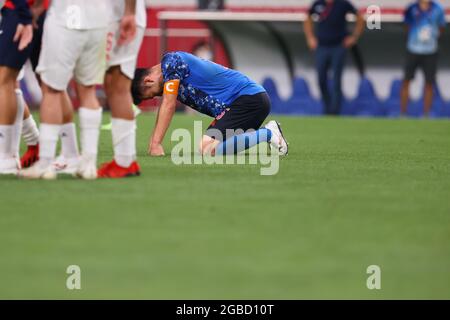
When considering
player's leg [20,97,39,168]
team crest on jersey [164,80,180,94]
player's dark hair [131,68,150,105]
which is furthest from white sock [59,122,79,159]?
team crest on jersey [164,80,180,94]

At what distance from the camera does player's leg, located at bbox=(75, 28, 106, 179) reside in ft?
27.5

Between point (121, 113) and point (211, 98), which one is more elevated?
point (211, 98)

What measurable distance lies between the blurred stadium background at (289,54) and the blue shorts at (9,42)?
14448 millimetres

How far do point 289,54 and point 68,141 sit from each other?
606 inches

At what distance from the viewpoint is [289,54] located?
24.3 m

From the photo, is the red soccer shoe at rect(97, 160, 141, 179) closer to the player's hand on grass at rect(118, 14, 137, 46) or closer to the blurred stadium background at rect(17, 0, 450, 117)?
the player's hand on grass at rect(118, 14, 137, 46)

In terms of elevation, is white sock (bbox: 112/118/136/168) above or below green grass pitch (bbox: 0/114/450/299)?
above

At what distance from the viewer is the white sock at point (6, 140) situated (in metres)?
9.02

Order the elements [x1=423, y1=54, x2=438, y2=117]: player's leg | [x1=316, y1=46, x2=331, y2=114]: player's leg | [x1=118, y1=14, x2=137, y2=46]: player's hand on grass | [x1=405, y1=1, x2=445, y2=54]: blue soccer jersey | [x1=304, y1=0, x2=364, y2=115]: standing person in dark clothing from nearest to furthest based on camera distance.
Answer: [x1=118, y1=14, x2=137, y2=46]: player's hand on grass < [x1=423, y1=54, x2=438, y2=117]: player's leg < [x1=405, y1=1, x2=445, y2=54]: blue soccer jersey < [x1=304, y1=0, x2=364, y2=115]: standing person in dark clothing < [x1=316, y1=46, x2=331, y2=114]: player's leg

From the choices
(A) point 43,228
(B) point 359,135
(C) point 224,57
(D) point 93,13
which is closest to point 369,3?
(C) point 224,57

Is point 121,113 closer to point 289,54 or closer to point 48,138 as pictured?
point 48,138

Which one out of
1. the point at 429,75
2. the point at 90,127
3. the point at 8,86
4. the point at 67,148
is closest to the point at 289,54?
the point at 429,75

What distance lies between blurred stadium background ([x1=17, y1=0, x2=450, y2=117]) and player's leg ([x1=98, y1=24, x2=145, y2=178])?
46.5 ft

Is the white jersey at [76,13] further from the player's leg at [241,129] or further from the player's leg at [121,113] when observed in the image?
the player's leg at [241,129]
